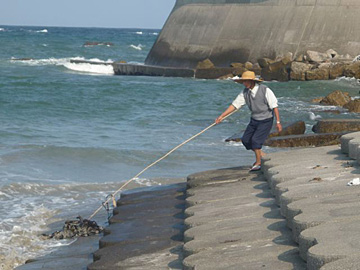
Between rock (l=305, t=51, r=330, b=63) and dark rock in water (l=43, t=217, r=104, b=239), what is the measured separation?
24241mm

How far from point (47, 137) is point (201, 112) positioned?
6830mm

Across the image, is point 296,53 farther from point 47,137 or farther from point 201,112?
point 47,137

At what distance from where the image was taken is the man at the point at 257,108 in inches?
377

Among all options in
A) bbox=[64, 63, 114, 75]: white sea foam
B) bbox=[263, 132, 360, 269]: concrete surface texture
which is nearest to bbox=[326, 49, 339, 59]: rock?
bbox=[64, 63, 114, 75]: white sea foam

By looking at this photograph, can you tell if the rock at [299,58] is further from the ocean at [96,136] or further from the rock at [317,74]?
the ocean at [96,136]

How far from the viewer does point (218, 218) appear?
7.29 metres

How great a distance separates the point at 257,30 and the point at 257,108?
2563 cm

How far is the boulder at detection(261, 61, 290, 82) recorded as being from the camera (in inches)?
1267

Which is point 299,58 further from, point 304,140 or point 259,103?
point 259,103

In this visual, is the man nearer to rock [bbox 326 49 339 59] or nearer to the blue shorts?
the blue shorts

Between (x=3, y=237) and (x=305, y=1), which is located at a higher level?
(x=305, y=1)

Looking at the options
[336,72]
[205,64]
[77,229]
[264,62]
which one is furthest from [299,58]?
[77,229]

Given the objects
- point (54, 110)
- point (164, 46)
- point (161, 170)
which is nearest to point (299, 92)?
point (54, 110)

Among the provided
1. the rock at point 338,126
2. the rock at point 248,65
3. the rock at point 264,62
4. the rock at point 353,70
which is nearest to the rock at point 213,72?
the rock at point 248,65
